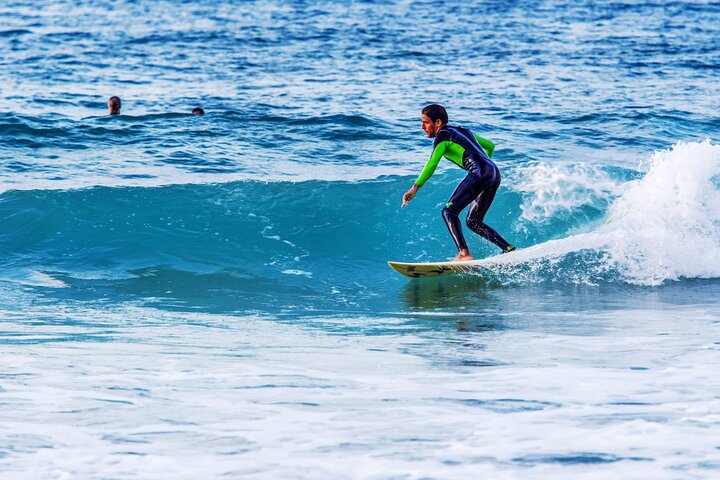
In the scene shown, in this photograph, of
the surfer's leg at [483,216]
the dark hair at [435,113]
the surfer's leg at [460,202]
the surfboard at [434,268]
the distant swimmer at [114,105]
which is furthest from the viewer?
the distant swimmer at [114,105]

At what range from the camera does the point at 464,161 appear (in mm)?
9773

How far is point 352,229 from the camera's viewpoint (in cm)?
1274

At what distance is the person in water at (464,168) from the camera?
9531 mm

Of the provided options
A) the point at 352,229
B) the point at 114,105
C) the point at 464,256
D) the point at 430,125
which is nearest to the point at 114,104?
the point at 114,105

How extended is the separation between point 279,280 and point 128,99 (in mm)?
11625

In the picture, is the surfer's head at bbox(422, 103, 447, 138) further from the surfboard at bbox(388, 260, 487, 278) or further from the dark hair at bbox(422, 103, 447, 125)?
the surfboard at bbox(388, 260, 487, 278)

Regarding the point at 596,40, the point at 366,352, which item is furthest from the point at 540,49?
the point at 366,352

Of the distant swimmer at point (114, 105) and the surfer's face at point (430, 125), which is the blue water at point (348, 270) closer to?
the distant swimmer at point (114, 105)

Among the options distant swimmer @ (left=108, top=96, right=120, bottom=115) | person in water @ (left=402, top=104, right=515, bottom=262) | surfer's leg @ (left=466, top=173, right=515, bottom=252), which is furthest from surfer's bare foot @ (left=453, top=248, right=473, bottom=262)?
distant swimmer @ (left=108, top=96, right=120, bottom=115)

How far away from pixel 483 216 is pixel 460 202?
0.31 m

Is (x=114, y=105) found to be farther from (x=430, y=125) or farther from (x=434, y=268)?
(x=430, y=125)

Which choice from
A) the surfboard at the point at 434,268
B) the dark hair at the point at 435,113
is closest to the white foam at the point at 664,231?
the surfboard at the point at 434,268

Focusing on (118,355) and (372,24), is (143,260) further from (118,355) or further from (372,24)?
(372,24)

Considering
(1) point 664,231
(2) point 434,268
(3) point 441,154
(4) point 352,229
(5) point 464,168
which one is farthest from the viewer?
(4) point 352,229
